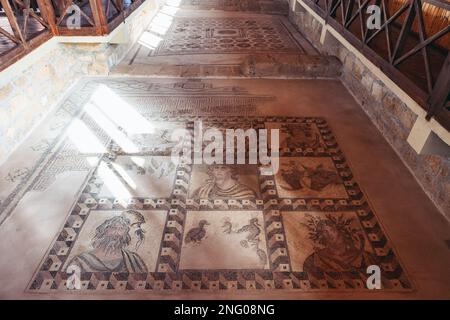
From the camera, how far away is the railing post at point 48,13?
3.36 meters

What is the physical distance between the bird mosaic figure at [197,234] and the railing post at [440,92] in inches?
64.5

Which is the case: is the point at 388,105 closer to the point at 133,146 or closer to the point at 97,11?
the point at 133,146

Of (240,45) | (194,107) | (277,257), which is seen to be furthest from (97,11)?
(277,257)

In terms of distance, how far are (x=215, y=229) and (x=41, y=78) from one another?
8.69ft

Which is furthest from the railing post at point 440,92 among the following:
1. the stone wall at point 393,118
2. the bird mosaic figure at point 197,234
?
the bird mosaic figure at point 197,234

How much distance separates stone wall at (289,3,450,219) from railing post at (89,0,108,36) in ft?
10.1

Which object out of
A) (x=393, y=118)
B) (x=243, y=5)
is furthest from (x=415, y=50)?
(x=243, y=5)

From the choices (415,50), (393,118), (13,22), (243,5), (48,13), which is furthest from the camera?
(243,5)

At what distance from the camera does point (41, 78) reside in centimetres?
322

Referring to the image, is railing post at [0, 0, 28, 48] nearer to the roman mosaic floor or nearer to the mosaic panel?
the roman mosaic floor

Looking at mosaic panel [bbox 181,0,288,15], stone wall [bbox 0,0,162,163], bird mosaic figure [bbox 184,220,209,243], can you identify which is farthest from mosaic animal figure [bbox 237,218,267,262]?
mosaic panel [bbox 181,0,288,15]

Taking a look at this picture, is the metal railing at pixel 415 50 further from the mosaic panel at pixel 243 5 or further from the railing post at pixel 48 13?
the mosaic panel at pixel 243 5

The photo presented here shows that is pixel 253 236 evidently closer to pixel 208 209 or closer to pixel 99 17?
pixel 208 209
